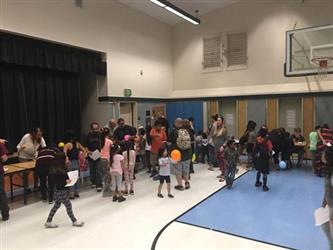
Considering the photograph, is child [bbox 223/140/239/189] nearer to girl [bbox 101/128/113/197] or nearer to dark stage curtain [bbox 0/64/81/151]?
girl [bbox 101/128/113/197]

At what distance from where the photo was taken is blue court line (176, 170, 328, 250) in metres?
3.76

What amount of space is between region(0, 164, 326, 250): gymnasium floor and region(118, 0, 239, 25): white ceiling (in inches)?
236

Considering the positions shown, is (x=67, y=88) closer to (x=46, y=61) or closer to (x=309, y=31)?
(x=46, y=61)

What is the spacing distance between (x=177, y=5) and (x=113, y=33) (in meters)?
2.49

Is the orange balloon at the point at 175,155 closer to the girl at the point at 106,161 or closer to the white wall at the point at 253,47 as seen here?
the girl at the point at 106,161

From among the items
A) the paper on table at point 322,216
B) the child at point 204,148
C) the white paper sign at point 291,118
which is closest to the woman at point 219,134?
the child at point 204,148

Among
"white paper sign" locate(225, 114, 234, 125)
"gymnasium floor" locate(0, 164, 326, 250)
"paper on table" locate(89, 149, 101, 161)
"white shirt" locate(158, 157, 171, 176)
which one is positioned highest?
"white paper sign" locate(225, 114, 234, 125)

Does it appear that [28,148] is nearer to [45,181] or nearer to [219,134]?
[45,181]

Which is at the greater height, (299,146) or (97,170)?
(299,146)

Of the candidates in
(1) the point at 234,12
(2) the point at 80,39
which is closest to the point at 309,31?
(1) the point at 234,12

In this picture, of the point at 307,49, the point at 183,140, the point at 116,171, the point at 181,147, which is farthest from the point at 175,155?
the point at 307,49

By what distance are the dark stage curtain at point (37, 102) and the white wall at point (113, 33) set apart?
1.32 meters

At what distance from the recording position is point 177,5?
9453 mm

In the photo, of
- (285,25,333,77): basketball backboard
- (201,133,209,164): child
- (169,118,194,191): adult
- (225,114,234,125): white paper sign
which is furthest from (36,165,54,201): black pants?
(285,25,333,77): basketball backboard
